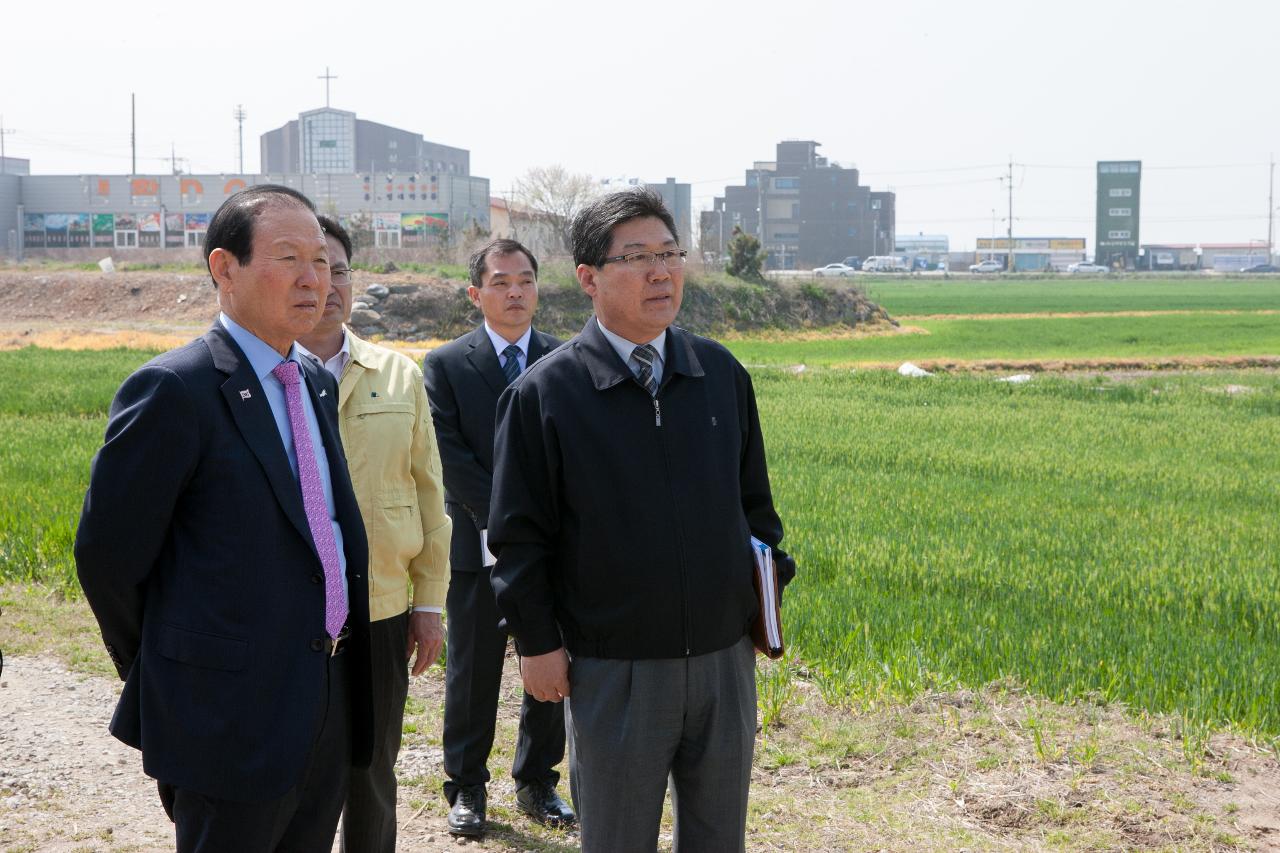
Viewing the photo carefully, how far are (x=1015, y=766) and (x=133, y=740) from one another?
11.2 ft

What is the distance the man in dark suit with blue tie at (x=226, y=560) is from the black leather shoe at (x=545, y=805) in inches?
73.5

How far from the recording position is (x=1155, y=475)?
1378cm

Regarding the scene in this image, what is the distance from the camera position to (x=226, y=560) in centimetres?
245

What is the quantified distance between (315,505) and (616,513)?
0.68 m

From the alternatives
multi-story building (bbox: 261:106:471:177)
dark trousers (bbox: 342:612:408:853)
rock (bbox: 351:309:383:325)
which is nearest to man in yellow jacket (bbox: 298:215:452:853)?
dark trousers (bbox: 342:612:408:853)

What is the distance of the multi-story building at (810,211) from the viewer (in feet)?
443

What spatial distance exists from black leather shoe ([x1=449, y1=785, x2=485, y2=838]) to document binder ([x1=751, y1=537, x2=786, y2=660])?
170 centimetres

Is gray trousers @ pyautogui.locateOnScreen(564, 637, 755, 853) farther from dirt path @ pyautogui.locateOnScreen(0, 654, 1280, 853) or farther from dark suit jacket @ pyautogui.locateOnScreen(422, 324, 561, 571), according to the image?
dark suit jacket @ pyautogui.locateOnScreen(422, 324, 561, 571)

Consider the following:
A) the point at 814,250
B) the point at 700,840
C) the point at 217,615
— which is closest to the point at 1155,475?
the point at 700,840

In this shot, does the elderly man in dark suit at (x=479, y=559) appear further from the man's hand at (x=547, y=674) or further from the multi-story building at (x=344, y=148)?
the multi-story building at (x=344, y=148)

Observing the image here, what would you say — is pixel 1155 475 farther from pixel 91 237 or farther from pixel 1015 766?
pixel 91 237

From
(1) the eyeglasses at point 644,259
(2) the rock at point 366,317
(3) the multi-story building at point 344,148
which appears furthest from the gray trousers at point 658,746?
(3) the multi-story building at point 344,148

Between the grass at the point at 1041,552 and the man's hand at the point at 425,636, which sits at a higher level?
the man's hand at the point at 425,636

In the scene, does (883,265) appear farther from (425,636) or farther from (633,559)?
(633,559)
